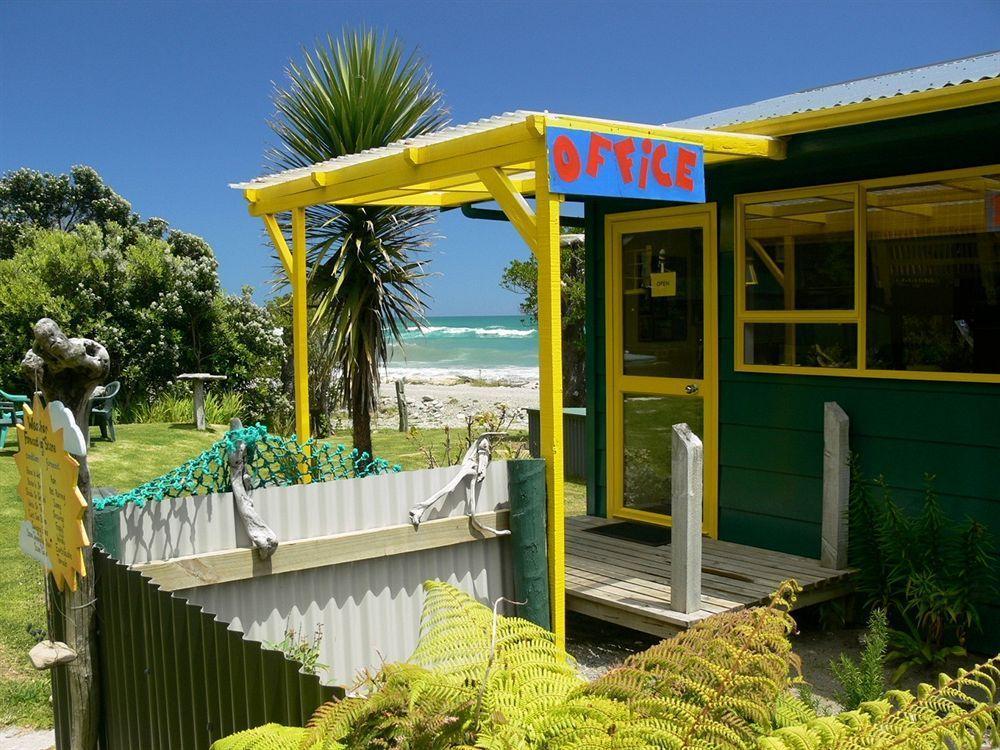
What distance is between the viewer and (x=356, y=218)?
946 cm

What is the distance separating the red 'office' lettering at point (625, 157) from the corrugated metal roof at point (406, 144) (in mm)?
450

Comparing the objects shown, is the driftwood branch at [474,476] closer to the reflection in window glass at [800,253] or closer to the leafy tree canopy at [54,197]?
the reflection in window glass at [800,253]

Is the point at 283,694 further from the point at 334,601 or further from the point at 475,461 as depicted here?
the point at 475,461

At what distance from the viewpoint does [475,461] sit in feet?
15.6

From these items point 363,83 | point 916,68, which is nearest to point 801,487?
point 916,68

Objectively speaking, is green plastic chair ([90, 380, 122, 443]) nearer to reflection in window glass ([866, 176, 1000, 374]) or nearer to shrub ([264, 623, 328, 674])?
shrub ([264, 623, 328, 674])

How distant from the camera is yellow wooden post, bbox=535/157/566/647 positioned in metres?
4.42

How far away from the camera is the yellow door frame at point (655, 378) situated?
21.2ft

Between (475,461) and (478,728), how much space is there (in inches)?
117

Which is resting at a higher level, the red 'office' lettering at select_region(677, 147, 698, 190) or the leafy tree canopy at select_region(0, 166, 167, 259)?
the leafy tree canopy at select_region(0, 166, 167, 259)

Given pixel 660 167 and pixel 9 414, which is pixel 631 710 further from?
pixel 9 414

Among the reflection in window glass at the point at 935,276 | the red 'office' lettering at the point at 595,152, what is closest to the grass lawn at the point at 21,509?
the red 'office' lettering at the point at 595,152

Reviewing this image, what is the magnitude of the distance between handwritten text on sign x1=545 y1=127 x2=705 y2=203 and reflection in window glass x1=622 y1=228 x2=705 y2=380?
1811 mm

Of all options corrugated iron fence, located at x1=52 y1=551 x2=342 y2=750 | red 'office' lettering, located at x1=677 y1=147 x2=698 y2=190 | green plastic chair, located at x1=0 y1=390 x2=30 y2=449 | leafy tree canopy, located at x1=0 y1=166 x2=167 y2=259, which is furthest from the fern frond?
leafy tree canopy, located at x1=0 y1=166 x2=167 y2=259
